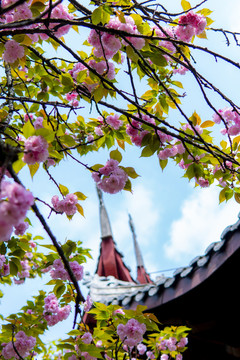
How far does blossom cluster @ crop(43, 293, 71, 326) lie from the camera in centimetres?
238

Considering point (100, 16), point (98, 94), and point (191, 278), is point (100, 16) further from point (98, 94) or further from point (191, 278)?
point (191, 278)

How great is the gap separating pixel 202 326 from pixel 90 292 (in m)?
1.46

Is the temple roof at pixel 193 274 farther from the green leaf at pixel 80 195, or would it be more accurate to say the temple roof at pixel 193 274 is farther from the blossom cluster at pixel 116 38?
the blossom cluster at pixel 116 38

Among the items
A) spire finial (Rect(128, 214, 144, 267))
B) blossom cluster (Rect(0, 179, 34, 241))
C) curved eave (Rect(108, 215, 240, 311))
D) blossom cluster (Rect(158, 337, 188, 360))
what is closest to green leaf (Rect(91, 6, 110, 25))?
blossom cluster (Rect(0, 179, 34, 241))

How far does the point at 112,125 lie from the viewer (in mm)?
2117

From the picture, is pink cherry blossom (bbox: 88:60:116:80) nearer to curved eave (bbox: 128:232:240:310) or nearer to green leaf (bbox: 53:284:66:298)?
green leaf (bbox: 53:284:66:298)

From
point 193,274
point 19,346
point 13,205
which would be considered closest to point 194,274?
point 193,274

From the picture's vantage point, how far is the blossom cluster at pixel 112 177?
1521 mm

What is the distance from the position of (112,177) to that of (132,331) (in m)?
0.80

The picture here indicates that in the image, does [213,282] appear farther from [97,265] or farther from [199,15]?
[97,265]

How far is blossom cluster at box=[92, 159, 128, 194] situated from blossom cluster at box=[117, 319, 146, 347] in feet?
2.25

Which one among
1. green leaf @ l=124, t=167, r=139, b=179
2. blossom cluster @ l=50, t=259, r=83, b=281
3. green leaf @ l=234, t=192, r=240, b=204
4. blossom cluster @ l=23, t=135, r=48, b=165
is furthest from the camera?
green leaf @ l=234, t=192, r=240, b=204

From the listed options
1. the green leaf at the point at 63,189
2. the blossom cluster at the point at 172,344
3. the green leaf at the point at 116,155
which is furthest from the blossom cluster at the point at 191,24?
the blossom cluster at the point at 172,344

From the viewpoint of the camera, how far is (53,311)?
2.38 meters
